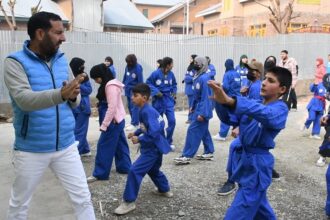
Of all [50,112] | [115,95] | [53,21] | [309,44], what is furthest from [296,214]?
[309,44]

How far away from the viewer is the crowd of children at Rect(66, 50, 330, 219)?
11.0ft

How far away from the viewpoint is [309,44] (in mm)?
18422

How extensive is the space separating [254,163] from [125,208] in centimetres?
182

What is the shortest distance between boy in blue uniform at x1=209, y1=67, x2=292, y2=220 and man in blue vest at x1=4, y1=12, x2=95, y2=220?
4.19 feet

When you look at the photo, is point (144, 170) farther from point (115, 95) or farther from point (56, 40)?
point (56, 40)

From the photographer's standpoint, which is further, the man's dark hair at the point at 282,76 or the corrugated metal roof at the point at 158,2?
the corrugated metal roof at the point at 158,2

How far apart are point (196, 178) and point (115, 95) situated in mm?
1686

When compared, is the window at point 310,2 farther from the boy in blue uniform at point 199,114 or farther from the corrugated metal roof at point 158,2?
the corrugated metal roof at point 158,2

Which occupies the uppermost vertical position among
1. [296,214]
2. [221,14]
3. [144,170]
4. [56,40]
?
[221,14]

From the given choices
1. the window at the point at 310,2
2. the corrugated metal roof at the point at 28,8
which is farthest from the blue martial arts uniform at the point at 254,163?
the window at the point at 310,2

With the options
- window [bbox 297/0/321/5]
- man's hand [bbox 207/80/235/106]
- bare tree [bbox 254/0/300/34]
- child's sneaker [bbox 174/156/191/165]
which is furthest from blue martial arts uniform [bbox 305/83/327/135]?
window [bbox 297/0/321/5]

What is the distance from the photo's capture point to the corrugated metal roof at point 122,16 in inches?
934

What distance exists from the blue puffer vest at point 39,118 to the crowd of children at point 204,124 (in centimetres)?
128

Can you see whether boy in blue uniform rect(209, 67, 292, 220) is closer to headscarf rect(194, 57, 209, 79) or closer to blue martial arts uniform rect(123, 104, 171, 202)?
blue martial arts uniform rect(123, 104, 171, 202)
